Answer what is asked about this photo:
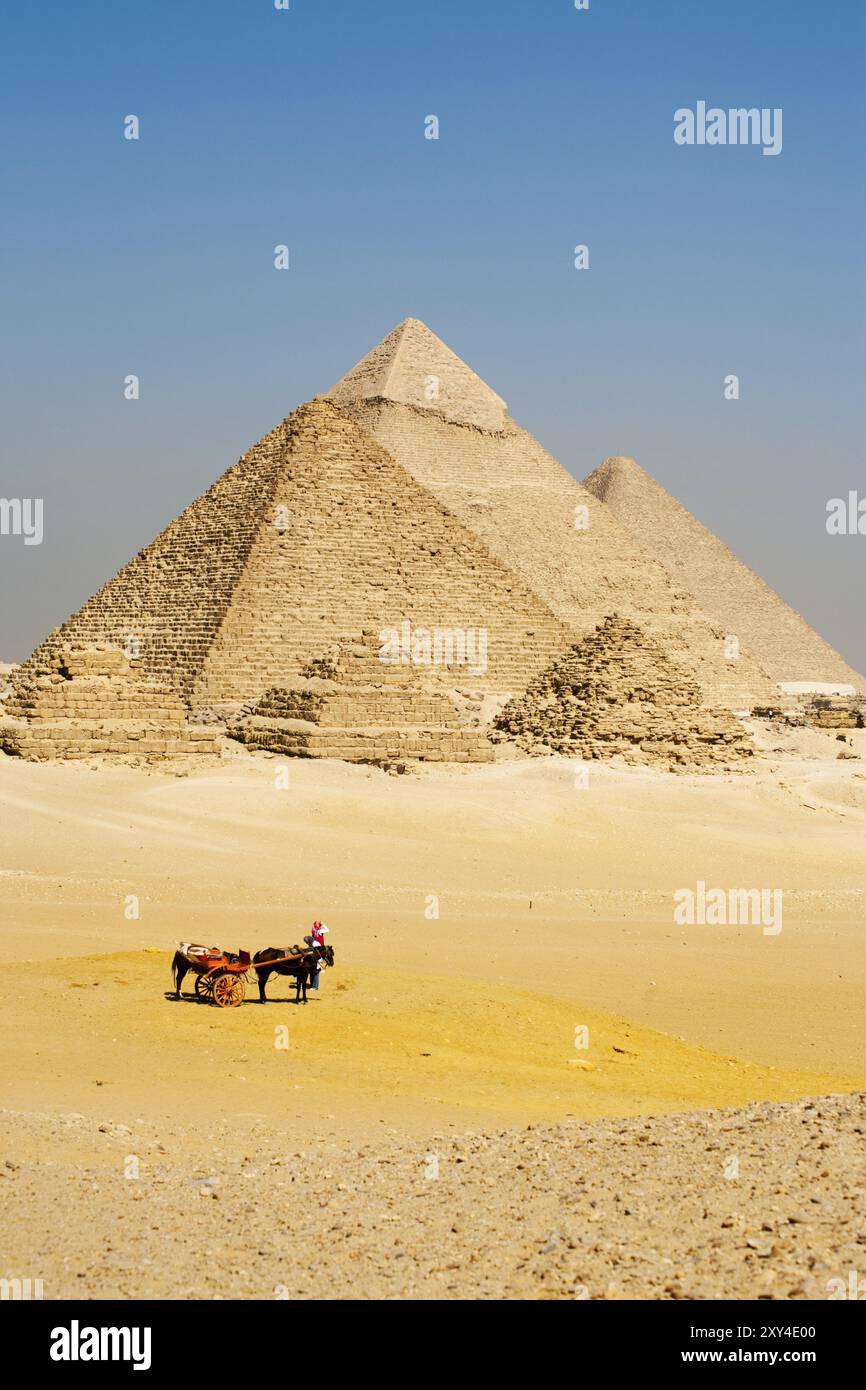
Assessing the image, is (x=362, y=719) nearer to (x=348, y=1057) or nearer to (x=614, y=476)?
(x=348, y=1057)

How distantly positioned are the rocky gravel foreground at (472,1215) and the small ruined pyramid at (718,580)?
2713 inches

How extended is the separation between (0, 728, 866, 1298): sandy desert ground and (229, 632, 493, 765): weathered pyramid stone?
4326 mm

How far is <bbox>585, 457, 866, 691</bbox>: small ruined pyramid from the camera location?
245 ft

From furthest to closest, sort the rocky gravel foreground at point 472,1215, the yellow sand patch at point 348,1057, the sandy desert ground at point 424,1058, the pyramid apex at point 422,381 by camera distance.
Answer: the pyramid apex at point 422,381
the yellow sand patch at point 348,1057
the sandy desert ground at point 424,1058
the rocky gravel foreground at point 472,1215

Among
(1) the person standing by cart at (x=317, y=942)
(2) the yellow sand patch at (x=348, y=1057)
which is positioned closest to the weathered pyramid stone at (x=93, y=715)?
(2) the yellow sand patch at (x=348, y=1057)

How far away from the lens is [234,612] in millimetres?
39281

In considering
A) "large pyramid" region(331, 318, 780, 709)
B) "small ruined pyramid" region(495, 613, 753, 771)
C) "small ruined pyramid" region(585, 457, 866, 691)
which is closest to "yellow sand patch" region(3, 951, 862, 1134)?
"small ruined pyramid" region(495, 613, 753, 771)

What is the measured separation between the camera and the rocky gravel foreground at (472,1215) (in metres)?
4.12

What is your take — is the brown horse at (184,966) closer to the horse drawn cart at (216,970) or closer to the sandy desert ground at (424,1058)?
the horse drawn cart at (216,970)

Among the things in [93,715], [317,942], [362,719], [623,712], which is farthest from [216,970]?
[623,712]

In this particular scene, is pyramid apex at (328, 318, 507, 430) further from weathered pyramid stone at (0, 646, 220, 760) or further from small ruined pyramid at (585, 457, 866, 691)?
weathered pyramid stone at (0, 646, 220, 760)

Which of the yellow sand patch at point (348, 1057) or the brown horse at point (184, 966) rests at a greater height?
the brown horse at point (184, 966)

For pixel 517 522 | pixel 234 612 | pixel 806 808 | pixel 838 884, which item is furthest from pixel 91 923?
pixel 517 522

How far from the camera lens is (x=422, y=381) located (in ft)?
208
